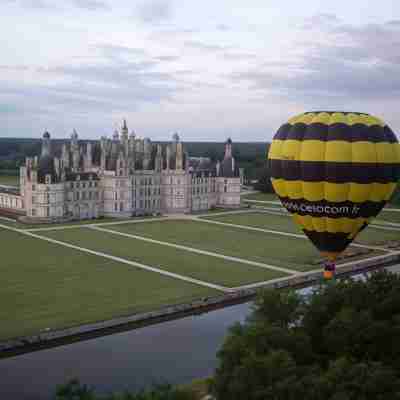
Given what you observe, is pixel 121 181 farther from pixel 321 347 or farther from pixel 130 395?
pixel 130 395

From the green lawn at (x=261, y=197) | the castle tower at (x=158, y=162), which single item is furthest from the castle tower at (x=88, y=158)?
the green lawn at (x=261, y=197)

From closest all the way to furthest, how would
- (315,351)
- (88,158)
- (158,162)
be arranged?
(315,351), (158,162), (88,158)

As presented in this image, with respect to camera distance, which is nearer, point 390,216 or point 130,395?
point 130,395

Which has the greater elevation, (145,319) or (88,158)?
(88,158)

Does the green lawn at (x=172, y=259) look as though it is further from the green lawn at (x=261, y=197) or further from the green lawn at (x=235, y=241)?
the green lawn at (x=261, y=197)

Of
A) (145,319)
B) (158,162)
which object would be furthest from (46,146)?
(145,319)

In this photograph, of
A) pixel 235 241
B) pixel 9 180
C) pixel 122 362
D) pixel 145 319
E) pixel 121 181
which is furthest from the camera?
pixel 9 180

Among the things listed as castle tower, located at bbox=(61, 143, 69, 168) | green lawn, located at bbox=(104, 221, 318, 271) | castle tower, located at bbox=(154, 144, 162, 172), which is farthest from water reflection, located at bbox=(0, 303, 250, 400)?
castle tower, located at bbox=(61, 143, 69, 168)

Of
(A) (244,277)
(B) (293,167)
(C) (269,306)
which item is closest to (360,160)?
(B) (293,167)

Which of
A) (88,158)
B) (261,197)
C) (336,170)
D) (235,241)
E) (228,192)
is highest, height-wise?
(88,158)

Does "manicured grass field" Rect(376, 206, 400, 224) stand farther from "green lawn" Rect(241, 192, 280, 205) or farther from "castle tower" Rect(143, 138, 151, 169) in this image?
"castle tower" Rect(143, 138, 151, 169)
